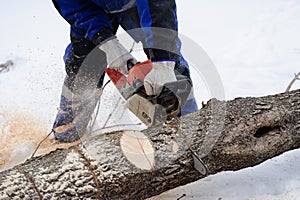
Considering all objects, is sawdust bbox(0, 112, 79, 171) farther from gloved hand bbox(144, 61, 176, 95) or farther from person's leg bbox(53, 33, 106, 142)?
gloved hand bbox(144, 61, 176, 95)

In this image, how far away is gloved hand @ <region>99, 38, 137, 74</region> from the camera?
1666 mm

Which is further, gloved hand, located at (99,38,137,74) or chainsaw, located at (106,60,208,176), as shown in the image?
gloved hand, located at (99,38,137,74)

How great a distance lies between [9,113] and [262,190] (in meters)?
1.91

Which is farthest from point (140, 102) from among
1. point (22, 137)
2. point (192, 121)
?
point (22, 137)

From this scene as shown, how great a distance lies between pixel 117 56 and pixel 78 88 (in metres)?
0.77

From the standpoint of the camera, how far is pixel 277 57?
122 inches

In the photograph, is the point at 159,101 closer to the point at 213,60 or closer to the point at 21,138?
the point at 21,138

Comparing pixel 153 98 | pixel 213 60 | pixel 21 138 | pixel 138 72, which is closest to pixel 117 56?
pixel 138 72

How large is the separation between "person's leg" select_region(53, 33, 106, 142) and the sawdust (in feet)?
0.37

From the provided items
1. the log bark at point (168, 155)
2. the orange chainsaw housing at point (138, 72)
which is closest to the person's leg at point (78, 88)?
the orange chainsaw housing at point (138, 72)

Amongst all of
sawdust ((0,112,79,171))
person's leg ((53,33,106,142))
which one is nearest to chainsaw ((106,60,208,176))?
person's leg ((53,33,106,142))

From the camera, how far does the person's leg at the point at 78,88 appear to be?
225cm

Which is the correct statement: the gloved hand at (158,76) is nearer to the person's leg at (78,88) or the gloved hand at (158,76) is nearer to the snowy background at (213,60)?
the snowy background at (213,60)

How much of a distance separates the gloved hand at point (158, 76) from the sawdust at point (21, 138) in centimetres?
109
